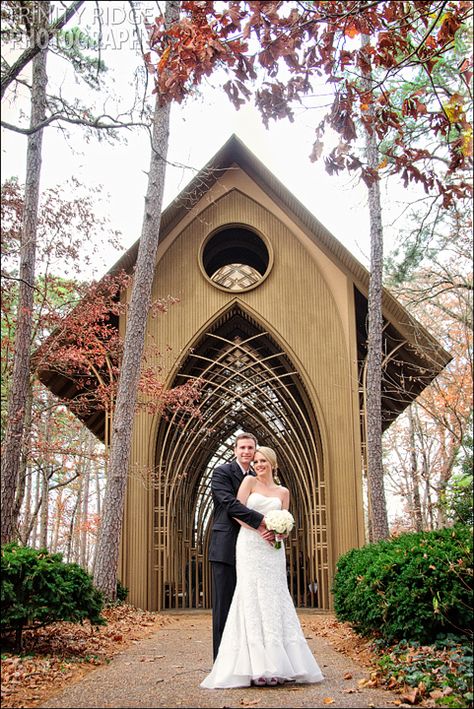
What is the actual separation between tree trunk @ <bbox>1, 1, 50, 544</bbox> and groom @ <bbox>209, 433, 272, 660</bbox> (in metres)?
3.34

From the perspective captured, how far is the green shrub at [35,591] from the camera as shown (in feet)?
18.6

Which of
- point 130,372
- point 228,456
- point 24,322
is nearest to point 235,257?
point 228,456

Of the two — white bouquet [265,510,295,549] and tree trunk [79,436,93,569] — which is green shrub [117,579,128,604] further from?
tree trunk [79,436,93,569]

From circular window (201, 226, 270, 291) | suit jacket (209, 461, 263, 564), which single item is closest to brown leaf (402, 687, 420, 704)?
suit jacket (209, 461, 263, 564)

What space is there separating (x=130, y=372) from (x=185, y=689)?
580cm

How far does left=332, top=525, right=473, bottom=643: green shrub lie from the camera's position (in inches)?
228

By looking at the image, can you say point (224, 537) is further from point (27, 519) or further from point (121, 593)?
point (27, 519)

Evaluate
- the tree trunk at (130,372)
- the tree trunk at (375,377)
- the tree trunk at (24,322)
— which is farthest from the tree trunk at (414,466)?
the tree trunk at (24,322)

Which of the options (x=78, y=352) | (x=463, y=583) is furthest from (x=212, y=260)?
(x=463, y=583)

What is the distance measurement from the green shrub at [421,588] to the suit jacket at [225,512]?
1534mm

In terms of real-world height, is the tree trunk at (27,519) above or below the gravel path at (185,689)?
above

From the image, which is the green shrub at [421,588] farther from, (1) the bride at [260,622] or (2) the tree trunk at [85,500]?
(2) the tree trunk at [85,500]

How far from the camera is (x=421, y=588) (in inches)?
235

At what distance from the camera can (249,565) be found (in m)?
5.38
